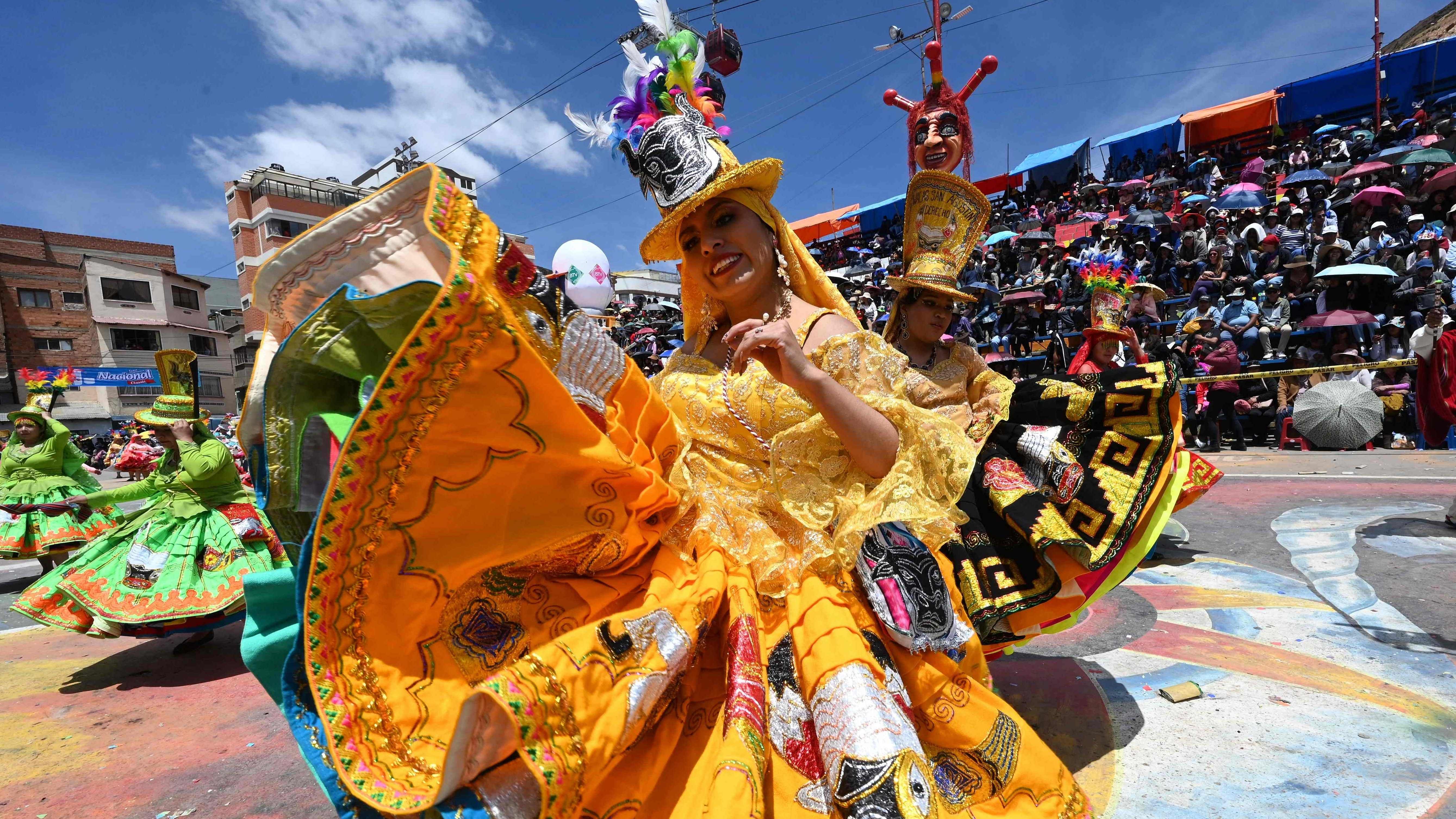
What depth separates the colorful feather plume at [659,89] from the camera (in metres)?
2.03

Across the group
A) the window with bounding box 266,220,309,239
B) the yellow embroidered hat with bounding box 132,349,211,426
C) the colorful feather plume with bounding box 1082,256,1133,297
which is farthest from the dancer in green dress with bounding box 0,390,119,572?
the window with bounding box 266,220,309,239

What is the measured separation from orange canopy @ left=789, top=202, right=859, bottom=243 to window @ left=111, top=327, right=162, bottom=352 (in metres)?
32.4

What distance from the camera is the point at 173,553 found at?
4.34 metres

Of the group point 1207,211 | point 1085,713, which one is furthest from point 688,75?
point 1207,211

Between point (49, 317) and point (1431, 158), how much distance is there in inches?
1947

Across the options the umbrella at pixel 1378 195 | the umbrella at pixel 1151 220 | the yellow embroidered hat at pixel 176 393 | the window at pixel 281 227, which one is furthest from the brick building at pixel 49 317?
the umbrella at pixel 1378 195

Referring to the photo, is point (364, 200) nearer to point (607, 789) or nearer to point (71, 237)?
point (607, 789)

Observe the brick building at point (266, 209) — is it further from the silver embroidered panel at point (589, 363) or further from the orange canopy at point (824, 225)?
the silver embroidered panel at point (589, 363)

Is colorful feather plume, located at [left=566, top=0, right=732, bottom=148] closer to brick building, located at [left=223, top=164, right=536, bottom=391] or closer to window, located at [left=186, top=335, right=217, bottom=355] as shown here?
brick building, located at [left=223, top=164, right=536, bottom=391]

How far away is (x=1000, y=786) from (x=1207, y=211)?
1744cm

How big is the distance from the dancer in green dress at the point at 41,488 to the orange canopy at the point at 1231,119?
28699 millimetres

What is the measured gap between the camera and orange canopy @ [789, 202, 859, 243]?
1257 inches

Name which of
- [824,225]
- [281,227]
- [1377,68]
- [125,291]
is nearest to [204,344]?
[125,291]

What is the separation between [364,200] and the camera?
1156mm
